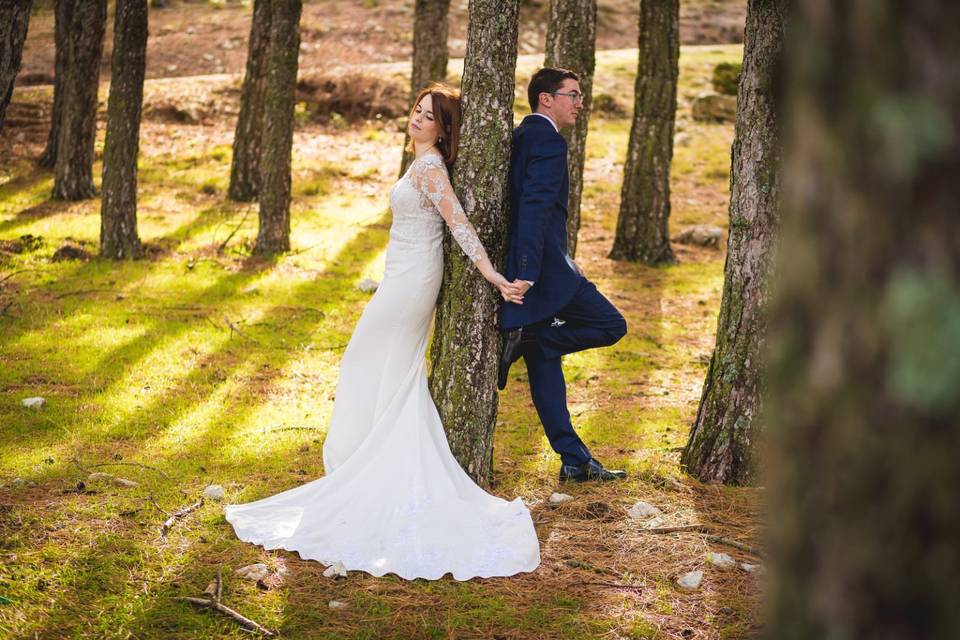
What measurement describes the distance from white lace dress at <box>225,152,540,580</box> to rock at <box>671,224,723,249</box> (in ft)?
32.7

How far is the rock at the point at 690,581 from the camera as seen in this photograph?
4.63 metres

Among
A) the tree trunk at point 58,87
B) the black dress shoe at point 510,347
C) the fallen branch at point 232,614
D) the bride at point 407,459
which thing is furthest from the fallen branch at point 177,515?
the tree trunk at point 58,87

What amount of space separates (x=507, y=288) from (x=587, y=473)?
150 centimetres

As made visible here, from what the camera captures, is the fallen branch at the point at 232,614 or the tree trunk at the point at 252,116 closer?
the fallen branch at the point at 232,614

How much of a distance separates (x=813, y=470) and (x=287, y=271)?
37.0 feet

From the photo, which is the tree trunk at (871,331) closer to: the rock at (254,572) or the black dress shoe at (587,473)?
the rock at (254,572)

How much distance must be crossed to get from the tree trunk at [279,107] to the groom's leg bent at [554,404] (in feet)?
24.7

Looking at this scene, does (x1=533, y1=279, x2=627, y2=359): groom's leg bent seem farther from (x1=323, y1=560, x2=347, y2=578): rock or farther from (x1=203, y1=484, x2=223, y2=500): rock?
(x1=203, y1=484, x2=223, y2=500): rock

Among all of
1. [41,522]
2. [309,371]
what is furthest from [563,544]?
[309,371]

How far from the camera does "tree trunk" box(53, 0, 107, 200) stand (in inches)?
554

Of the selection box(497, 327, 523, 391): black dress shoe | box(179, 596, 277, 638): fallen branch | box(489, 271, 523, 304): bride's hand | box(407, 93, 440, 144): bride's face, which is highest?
box(407, 93, 440, 144): bride's face

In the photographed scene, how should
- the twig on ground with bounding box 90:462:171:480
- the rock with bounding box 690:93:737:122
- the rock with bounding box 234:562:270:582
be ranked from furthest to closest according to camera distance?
the rock with bounding box 690:93:737:122, the twig on ground with bounding box 90:462:171:480, the rock with bounding box 234:562:270:582

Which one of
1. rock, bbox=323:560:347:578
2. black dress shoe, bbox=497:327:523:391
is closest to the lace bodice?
black dress shoe, bbox=497:327:523:391

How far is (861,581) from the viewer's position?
144 cm
